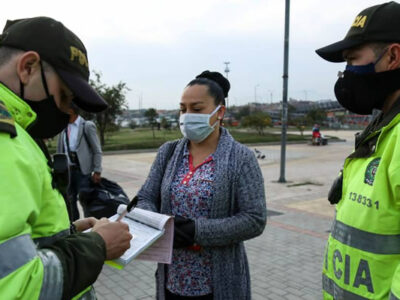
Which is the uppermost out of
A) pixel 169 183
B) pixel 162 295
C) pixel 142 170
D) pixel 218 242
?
pixel 169 183

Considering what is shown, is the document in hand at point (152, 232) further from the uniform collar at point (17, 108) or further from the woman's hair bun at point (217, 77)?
the woman's hair bun at point (217, 77)

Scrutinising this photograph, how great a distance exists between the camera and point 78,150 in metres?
5.26

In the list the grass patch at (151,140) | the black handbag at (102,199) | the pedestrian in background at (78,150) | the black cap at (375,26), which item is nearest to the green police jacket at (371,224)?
the black cap at (375,26)

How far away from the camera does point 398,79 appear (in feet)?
5.82

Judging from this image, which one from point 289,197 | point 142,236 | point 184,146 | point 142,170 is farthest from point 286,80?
point 142,236

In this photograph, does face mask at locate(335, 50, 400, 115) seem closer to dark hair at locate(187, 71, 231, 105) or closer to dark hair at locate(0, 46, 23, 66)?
dark hair at locate(187, 71, 231, 105)

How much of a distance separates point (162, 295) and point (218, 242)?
1.73 feet

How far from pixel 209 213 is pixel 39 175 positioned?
1.15 m

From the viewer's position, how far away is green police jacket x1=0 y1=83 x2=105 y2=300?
1.07m

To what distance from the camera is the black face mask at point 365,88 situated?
70.6 inches

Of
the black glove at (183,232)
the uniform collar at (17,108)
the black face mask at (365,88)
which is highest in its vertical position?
the black face mask at (365,88)

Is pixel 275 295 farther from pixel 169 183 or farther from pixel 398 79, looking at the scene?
pixel 398 79

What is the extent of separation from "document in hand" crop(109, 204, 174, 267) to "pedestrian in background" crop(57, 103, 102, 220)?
3.45 meters

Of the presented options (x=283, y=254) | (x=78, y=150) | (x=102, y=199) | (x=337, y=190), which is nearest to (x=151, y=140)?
(x=78, y=150)
